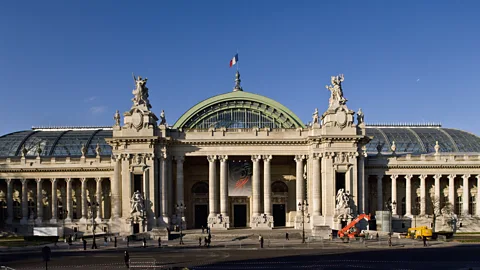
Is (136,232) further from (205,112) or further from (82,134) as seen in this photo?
(82,134)

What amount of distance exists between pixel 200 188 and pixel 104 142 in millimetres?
25413

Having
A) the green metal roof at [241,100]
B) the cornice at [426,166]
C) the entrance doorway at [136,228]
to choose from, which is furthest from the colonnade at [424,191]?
the entrance doorway at [136,228]

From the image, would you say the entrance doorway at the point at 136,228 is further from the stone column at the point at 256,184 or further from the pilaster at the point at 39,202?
the pilaster at the point at 39,202

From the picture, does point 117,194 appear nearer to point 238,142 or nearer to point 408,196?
point 238,142

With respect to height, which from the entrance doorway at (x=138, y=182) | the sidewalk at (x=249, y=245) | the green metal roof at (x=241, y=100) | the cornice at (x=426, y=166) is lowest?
the sidewalk at (x=249, y=245)

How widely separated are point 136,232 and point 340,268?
143ft

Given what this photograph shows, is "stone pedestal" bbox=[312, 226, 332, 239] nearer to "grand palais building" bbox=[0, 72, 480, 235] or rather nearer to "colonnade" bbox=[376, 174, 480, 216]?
"grand palais building" bbox=[0, 72, 480, 235]

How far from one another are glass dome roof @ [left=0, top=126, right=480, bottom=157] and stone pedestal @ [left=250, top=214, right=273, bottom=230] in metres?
30.5

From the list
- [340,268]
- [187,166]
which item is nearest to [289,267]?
[340,268]

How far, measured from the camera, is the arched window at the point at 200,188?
9375cm

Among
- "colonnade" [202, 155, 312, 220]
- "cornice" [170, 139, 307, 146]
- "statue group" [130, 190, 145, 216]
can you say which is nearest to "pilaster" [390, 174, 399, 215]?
"colonnade" [202, 155, 312, 220]

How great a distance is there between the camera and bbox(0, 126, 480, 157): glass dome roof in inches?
4055

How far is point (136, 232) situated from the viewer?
80.6 metres

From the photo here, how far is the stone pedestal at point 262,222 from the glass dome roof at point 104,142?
30.5m
